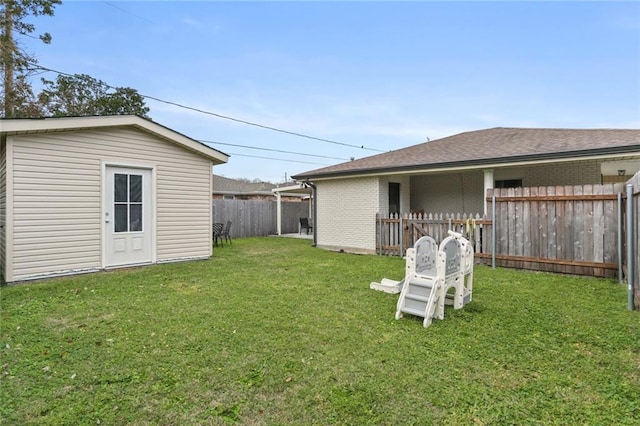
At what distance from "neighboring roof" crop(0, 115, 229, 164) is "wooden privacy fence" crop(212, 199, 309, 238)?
6691mm

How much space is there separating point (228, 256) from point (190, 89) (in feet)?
32.9

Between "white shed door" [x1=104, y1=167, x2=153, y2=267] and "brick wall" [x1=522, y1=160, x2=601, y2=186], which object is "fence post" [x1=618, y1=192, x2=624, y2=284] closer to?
"brick wall" [x1=522, y1=160, x2=601, y2=186]

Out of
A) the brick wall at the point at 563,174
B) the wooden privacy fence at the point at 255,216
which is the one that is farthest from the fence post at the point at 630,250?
the wooden privacy fence at the point at 255,216

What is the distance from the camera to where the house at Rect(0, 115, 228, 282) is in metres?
5.96

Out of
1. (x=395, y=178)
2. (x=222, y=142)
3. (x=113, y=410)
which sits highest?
(x=222, y=142)

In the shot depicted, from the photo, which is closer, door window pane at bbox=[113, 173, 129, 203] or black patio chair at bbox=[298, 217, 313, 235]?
door window pane at bbox=[113, 173, 129, 203]

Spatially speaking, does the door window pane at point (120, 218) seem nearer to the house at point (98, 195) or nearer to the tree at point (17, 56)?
the house at point (98, 195)

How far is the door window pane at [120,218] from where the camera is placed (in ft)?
23.4

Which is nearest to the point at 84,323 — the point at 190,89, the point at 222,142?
the point at 190,89

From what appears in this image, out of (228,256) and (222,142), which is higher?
(222,142)

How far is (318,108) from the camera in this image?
64.6 ft

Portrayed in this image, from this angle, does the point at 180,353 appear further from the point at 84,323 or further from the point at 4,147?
the point at 4,147

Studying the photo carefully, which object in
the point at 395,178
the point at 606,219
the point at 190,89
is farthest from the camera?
the point at 190,89

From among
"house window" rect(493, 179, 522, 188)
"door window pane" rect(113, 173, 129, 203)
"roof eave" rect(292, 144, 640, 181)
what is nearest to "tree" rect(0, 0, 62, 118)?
"door window pane" rect(113, 173, 129, 203)
